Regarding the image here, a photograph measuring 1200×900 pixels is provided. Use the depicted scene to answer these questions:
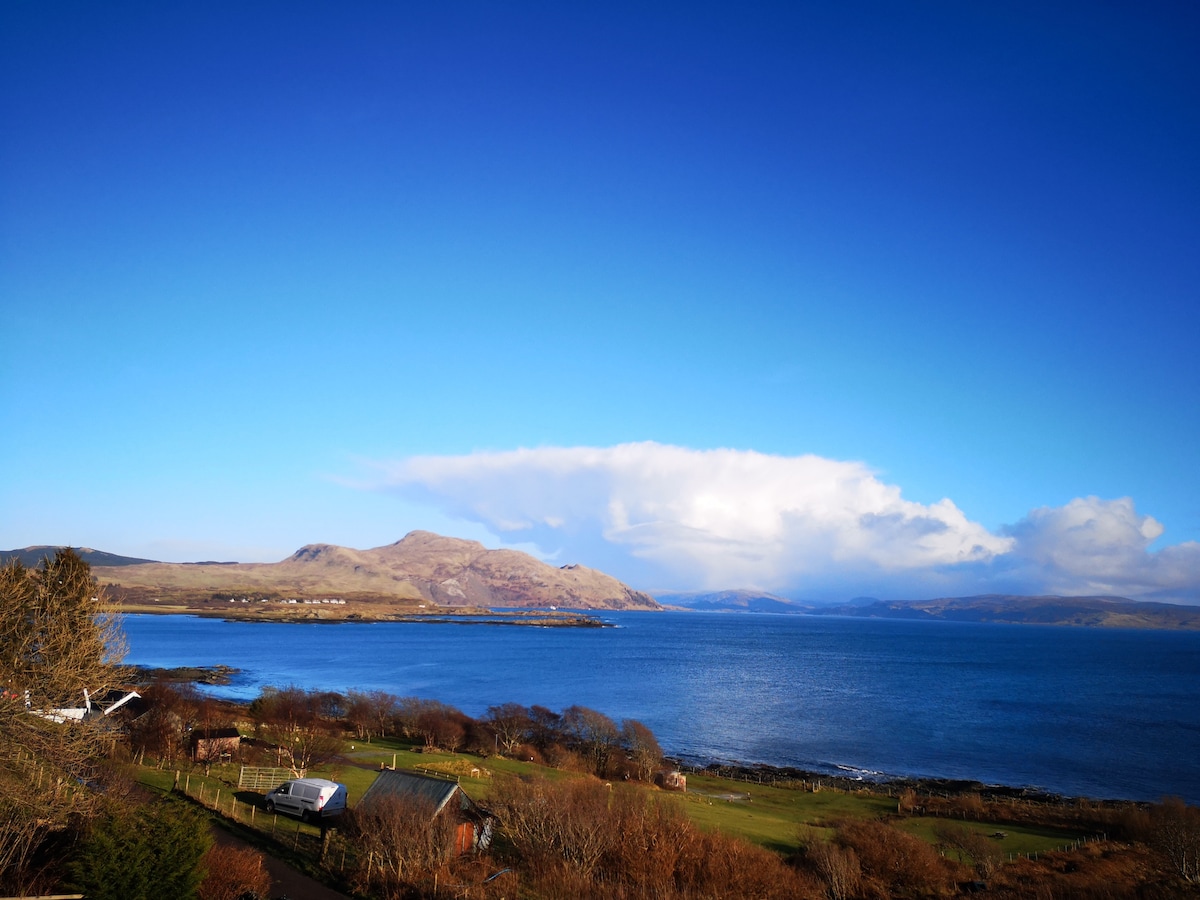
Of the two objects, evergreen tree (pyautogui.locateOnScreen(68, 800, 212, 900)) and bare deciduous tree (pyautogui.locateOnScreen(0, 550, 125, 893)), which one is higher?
bare deciduous tree (pyautogui.locateOnScreen(0, 550, 125, 893))

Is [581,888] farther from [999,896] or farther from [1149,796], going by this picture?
[1149,796]

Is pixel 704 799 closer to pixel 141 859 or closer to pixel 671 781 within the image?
pixel 671 781

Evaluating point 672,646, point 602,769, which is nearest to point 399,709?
point 602,769

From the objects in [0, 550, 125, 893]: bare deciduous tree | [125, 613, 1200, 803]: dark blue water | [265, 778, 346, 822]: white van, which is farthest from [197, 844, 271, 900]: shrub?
[125, 613, 1200, 803]: dark blue water

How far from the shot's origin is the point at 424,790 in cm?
2492

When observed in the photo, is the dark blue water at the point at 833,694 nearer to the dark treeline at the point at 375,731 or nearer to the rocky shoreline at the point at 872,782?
the rocky shoreline at the point at 872,782

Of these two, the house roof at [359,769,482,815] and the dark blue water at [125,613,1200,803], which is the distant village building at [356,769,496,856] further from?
the dark blue water at [125,613,1200,803]

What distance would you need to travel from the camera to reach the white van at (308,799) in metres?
27.7

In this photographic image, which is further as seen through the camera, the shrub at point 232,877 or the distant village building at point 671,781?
the distant village building at point 671,781

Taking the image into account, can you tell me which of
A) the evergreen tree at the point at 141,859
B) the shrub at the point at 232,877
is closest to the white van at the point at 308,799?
the shrub at the point at 232,877

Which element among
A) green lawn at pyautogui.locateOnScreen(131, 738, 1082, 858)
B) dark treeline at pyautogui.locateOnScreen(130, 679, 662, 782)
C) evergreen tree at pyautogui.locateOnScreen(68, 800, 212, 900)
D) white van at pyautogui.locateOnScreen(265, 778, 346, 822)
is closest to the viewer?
evergreen tree at pyautogui.locateOnScreen(68, 800, 212, 900)

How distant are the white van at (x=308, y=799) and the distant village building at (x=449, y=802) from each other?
2670 mm

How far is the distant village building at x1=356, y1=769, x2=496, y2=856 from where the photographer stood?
2381cm

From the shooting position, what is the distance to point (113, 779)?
2352cm
